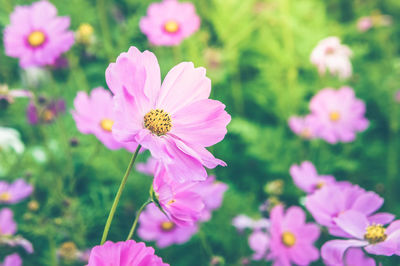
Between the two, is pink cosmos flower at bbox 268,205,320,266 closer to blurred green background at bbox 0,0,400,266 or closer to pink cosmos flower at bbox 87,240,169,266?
blurred green background at bbox 0,0,400,266

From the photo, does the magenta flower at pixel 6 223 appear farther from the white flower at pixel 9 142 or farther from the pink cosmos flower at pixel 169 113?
the pink cosmos flower at pixel 169 113

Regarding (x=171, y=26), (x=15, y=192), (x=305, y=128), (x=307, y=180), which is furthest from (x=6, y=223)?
(x=305, y=128)

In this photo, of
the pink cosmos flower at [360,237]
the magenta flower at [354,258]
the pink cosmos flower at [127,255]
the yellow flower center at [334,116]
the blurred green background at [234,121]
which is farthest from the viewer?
the yellow flower center at [334,116]

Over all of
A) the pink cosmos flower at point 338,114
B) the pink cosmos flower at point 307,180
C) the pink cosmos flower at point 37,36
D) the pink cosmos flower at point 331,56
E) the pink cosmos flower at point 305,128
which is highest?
the pink cosmos flower at point 331,56

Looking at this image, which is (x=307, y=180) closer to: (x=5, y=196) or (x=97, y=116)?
(x=97, y=116)

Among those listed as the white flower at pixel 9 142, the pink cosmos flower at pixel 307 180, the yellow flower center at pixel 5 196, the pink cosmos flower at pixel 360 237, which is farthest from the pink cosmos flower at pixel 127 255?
the white flower at pixel 9 142

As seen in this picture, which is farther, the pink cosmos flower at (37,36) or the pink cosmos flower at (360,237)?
the pink cosmos flower at (37,36)

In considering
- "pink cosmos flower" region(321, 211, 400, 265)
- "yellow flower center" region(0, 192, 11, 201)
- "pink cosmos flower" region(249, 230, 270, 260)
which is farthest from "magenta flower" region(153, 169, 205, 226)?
"yellow flower center" region(0, 192, 11, 201)
